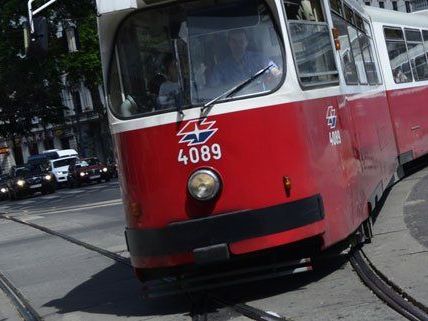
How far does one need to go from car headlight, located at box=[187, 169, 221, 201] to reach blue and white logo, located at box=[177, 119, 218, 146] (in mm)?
249

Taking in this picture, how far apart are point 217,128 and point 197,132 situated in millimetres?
167

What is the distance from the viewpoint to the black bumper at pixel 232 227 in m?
6.35

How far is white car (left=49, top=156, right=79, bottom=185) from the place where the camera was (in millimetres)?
45531

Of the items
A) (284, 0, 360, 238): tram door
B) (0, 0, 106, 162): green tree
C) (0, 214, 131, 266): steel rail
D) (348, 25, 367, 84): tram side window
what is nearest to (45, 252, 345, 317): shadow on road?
(284, 0, 360, 238): tram door

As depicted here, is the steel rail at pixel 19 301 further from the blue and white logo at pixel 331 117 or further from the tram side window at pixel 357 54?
the tram side window at pixel 357 54

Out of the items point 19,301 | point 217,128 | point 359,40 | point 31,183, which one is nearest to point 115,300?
point 19,301

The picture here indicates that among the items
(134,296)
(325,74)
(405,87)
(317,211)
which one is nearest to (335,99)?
(325,74)

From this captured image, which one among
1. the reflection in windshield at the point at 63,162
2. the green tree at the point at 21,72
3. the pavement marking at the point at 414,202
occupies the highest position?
the green tree at the point at 21,72

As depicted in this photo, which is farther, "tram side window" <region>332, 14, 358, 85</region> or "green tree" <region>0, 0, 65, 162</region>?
"green tree" <region>0, 0, 65, 162</region>

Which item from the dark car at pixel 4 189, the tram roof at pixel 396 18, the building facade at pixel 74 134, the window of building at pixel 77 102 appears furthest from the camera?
the window of building at pixel 77 102

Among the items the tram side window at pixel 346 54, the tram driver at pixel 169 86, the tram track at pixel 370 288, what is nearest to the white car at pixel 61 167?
the tram track at pixel 370 288

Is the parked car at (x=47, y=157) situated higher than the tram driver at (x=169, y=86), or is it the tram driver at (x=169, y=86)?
the parked car at (x=47, y=157)

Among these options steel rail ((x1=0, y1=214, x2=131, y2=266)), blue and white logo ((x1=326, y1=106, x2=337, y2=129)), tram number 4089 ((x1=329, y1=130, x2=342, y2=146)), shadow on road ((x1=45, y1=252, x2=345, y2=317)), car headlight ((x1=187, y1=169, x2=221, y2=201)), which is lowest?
shadow on road ((x1=45, y1=252, x2=345, y2=317))

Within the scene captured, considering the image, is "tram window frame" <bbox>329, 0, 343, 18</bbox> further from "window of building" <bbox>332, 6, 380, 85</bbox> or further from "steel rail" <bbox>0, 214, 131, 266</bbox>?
"steel rail" <bbox>0, 214, 131, 266</bbox>
